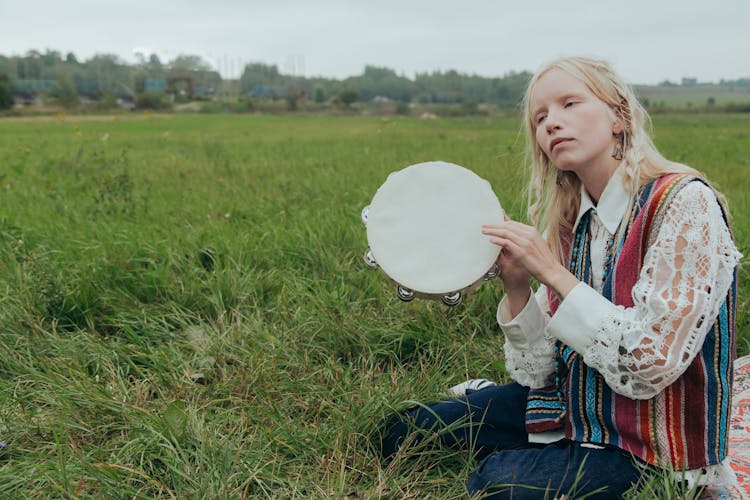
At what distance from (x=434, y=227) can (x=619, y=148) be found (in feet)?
1.53

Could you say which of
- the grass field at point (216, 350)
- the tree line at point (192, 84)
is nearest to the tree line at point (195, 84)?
the tree line at point (192, 84)

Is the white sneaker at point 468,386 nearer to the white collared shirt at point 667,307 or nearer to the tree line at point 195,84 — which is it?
the white collared shirt at point 667,307

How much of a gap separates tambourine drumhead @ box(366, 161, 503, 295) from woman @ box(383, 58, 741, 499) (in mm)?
86

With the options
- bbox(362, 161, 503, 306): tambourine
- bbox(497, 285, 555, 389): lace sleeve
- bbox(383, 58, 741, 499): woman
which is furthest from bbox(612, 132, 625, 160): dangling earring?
bbox(497, 285, 555, 389): lace sleeve

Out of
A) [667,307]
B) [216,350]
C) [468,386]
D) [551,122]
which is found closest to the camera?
[667,307]

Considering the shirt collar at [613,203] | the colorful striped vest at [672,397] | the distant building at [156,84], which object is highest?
the distant building at [156,84]

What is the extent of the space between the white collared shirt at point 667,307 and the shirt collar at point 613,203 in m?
0.16

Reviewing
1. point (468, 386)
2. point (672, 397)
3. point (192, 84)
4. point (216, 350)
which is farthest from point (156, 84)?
point (672, 397)

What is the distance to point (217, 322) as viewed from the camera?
8.59 ft

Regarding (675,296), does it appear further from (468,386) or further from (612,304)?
(468,386)

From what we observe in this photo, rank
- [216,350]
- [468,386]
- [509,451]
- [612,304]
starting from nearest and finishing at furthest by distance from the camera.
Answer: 1. [612,304]
2. [509,451]
3. [468,386]
4. [216,350]

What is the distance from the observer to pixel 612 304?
147 cm

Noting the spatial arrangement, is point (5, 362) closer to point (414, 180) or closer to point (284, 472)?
point (284, 472)

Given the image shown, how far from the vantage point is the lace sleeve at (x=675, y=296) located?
1379 mm
